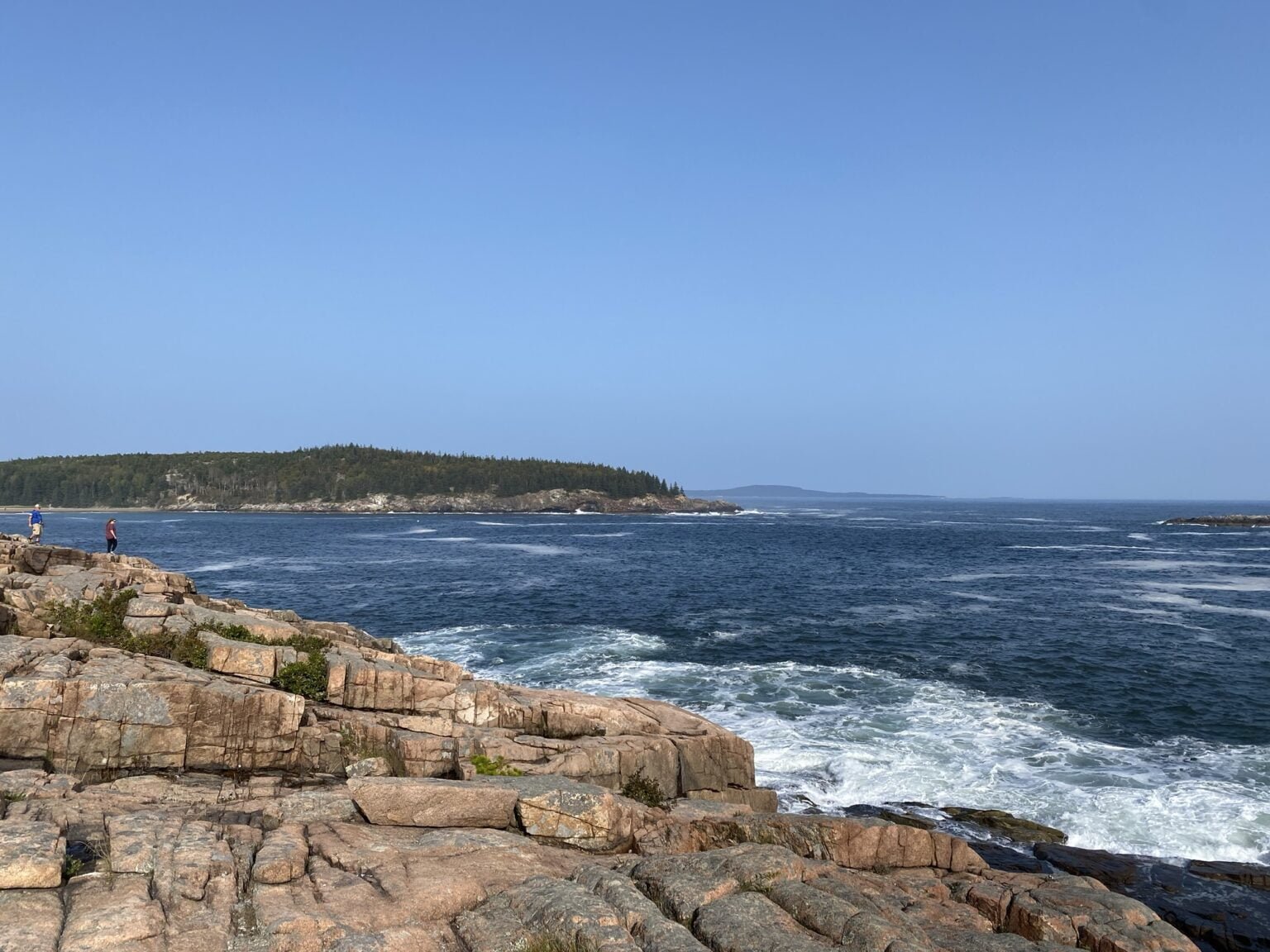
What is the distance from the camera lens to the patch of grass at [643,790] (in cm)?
1777

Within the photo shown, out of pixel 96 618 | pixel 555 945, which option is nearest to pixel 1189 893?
pixel 555 945

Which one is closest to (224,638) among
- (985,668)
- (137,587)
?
(137,587)

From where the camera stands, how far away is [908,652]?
39.8 metres

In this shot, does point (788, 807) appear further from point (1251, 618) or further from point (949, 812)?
point (1251, 618)

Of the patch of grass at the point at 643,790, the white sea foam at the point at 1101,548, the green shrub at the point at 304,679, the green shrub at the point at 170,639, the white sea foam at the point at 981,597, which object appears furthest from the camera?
the white sea foam at the point at 1101,548

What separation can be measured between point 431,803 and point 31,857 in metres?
5.93

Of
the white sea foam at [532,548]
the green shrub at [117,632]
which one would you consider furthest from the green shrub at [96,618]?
the white sea foam at [532,548]

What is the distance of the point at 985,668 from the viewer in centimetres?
3641

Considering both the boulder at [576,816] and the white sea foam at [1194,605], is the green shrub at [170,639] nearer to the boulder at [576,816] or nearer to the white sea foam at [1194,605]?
the boulder at [576,816]

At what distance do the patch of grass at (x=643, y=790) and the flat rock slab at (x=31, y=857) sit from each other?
10559 millimetres

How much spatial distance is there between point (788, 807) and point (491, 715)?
28.7 ft

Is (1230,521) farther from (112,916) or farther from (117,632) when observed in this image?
(112,916)

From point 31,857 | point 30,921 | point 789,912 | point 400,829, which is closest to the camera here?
point 30,921

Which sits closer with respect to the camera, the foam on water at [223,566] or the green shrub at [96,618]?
the green shrub at [96,618]
